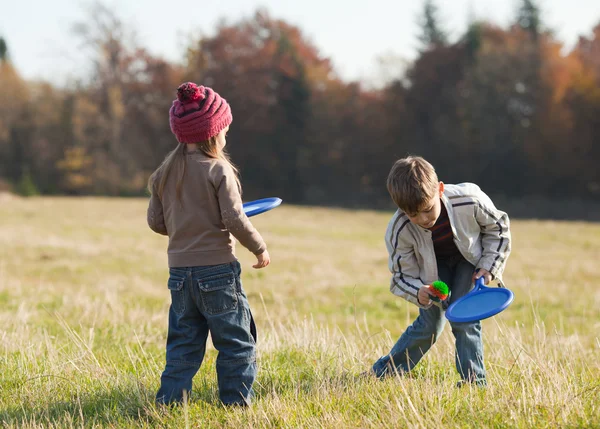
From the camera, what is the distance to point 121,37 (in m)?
41.3

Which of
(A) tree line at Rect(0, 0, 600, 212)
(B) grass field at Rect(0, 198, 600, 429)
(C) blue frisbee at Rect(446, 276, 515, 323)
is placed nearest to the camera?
(B) grass field at Rect(0, 198, 600, 429)

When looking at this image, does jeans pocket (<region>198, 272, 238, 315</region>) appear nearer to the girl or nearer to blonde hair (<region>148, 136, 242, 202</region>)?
the girl

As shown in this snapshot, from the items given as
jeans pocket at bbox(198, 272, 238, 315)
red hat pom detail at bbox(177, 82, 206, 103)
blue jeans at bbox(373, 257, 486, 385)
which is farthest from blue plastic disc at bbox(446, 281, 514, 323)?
red hat pom detail at bbox(177, 82, 206, 103)

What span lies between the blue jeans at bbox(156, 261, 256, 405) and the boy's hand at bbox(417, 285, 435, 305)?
104 cm

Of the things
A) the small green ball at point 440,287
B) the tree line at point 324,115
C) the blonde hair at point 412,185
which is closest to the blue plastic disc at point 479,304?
the small green ball at point 440,287

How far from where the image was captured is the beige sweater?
3.60 metres

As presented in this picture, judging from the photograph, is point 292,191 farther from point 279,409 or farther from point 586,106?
point 279,409

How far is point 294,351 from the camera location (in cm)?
460

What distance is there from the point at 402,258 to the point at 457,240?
362 mm

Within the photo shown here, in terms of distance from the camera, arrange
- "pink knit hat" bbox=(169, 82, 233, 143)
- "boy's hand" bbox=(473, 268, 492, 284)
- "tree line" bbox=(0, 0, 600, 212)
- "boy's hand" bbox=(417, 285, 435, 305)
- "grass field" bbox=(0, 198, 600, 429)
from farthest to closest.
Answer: "tree line" bbox=(0, 0, 600, 212) → "boy's hand" bbox=(473, 268, 492, 284) → "boy's hand" bbox=(417, 285, 435, 305) → "pink knit hat" bbox=(169, 82, 233, 143) → "grass field" bbox=(0, 198, 600, 429)

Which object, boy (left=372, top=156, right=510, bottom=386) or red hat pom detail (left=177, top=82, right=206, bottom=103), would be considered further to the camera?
boy (left=372, top=156, right=510, bottom=386)

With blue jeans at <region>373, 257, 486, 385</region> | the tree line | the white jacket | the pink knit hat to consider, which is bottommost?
blue jeans at <region>373, 257, 486, 385</region>

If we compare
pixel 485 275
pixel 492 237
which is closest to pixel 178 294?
pixel 485 275

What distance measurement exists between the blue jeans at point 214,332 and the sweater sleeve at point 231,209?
8.7 inches
